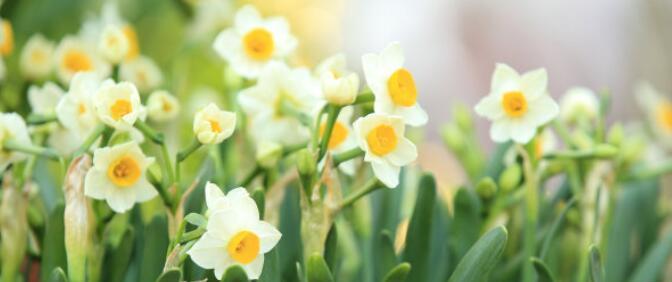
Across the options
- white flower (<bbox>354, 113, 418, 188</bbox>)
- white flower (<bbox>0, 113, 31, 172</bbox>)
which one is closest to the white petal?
white flower (<bbox>354, 113, 418, 188</bbox>)

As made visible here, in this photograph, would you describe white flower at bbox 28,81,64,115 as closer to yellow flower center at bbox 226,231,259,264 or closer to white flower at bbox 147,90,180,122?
white flower at bbox 147,90,180,122

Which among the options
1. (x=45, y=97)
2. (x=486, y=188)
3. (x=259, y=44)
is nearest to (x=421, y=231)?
(x=486, y=188)

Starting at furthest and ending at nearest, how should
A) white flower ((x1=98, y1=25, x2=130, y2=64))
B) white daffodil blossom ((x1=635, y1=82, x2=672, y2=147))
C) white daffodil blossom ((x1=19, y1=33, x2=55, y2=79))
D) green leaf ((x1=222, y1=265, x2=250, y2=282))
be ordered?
white daffodil blossom ((x1=635, y1=82, x2=672, y2=147)) → white daffodil blossom ((x1=19, y1=33, x2=55, y2=79)) → white flower ((x1=98, y1=25, x2=130, y2=64)) → green leaf ((x1=222, y1=265, x2=250, y2=282))

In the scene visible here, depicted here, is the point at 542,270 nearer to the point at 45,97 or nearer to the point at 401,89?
the point at 401,89

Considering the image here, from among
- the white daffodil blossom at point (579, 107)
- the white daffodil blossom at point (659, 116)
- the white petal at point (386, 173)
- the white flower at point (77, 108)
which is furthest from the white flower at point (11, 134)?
the white daffodil blossom at point (659, 116)

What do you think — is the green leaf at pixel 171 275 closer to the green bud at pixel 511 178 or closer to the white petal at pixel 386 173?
the white petal at pixel 386 173
